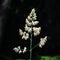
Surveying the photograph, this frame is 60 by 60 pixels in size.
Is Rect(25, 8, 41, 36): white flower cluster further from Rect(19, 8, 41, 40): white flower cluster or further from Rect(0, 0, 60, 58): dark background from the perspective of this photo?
Rect(0, 0, 60, 58): dark background

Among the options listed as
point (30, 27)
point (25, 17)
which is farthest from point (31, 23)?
point (25, 17)

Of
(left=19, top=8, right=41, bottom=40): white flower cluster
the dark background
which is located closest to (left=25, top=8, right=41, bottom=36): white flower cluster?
(left=19, top=8, right=41, bottom=40): white flower cluster

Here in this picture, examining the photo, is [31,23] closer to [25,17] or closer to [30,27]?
[30,27]

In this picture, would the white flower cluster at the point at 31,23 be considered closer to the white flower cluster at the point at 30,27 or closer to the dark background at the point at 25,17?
the white flower cluster at the point at 30,27

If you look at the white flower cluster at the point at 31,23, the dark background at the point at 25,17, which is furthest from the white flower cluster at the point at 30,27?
the dark background at the point at 25,17

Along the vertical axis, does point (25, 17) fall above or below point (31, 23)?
above
